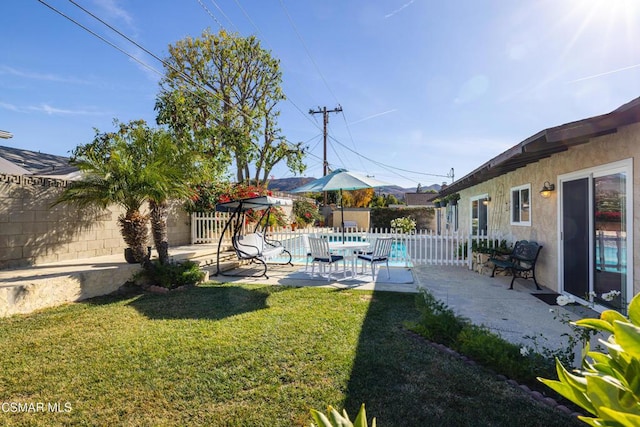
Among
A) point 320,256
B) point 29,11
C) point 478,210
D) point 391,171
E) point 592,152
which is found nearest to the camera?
point 592,152

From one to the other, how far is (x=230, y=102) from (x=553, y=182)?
15.8 m

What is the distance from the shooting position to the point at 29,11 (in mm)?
6074

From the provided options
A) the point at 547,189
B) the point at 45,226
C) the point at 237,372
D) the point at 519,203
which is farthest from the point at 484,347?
the point at 45,226

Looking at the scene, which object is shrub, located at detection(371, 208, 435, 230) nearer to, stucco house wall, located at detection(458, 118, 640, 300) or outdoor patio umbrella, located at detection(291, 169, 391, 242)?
stucco house wall, located at detection(458, 118, 640, 300)

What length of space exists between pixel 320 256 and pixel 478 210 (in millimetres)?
7882

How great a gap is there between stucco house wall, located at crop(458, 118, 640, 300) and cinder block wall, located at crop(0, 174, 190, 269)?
10521 mm

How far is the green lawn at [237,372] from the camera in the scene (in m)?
2.50

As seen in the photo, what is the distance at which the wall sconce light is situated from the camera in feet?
20.9

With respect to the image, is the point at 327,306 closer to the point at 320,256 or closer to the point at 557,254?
the point at 320,256

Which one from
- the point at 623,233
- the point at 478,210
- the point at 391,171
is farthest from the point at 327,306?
the point at 391,171

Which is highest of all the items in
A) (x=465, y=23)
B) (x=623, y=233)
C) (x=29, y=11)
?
(x=465, y=23)

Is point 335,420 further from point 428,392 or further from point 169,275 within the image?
point 169,275

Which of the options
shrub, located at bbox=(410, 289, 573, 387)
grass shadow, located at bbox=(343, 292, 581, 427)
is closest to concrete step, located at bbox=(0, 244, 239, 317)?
grass shadow, located at bbox=(343, 292, 581, 427)

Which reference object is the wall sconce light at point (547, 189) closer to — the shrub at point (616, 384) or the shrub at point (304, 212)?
the shrub at point (616, 384)
